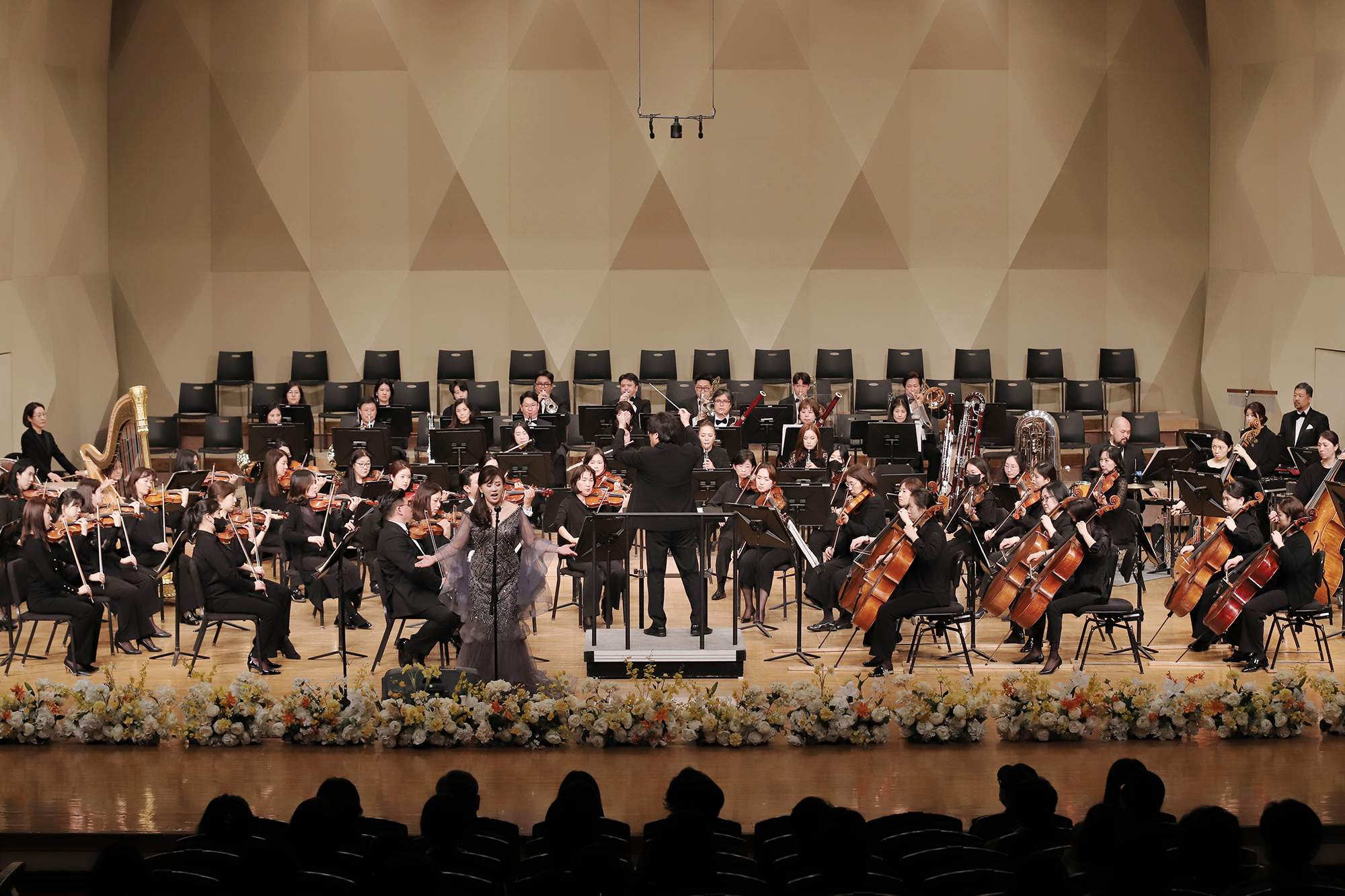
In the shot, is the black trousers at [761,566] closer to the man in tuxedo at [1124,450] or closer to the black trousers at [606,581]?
the black trousers at [606,581]

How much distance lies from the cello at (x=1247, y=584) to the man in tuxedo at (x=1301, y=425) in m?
3.49

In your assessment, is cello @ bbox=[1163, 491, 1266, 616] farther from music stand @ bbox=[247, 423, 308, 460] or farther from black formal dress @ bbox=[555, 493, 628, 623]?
music stand @ bbox=[247, 423, 308, 460]

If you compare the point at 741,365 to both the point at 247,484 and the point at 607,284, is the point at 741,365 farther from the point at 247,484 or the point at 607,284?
the point at 247,484

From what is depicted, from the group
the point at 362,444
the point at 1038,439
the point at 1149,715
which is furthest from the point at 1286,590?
the point at 362,444

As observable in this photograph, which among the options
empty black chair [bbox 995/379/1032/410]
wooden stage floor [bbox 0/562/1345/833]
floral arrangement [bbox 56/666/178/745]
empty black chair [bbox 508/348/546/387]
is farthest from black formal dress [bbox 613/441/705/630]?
empty black chair [bbox 995/379/1032/410]


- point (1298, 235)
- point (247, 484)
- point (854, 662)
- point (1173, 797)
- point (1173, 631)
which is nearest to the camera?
point (1173, 797)

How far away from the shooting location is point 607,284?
15516 mm

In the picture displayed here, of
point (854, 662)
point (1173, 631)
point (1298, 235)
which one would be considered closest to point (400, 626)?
point (854, 662)

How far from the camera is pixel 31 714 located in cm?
680

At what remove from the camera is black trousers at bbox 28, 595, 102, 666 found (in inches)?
312

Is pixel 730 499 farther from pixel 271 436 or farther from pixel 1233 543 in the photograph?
pixel 271 436

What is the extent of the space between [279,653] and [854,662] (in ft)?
11.7

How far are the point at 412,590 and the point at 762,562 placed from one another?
247 centimetres

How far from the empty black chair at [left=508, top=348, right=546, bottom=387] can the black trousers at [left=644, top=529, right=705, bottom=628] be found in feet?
23.1
